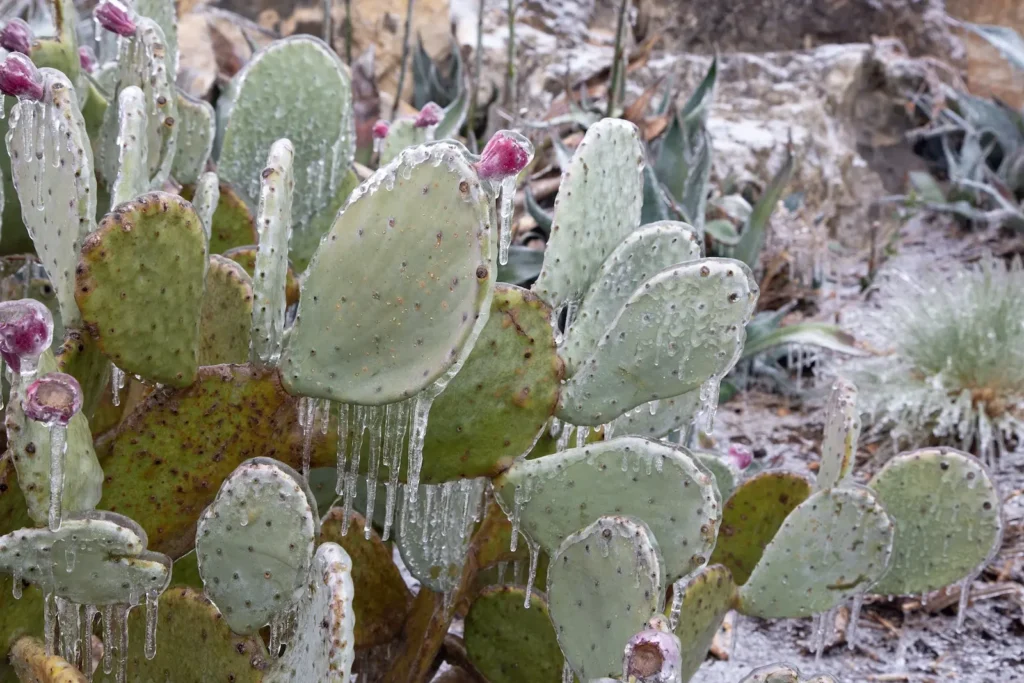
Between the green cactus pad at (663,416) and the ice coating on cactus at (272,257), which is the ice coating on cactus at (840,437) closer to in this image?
the green cactus pad at (663,416)

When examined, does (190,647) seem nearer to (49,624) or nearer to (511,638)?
(49,624)

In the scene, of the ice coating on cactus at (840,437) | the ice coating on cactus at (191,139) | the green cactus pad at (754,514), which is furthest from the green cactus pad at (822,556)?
the ice coating on cactus at (191,139)

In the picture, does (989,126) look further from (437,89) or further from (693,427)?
(693,427)

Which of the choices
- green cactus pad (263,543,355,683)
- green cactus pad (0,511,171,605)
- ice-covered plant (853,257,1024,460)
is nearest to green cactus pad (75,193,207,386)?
green cactus pad (0,511,171,605)

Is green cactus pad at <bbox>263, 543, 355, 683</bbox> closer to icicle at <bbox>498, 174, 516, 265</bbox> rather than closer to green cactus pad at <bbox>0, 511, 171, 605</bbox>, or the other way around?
green cactus pad at <bbox>0, 511, 171, 605</bbox>

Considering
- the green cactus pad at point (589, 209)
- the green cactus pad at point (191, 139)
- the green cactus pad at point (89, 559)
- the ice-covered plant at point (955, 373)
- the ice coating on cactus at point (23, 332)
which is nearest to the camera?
the ice coating on cactus at point (23, 332)

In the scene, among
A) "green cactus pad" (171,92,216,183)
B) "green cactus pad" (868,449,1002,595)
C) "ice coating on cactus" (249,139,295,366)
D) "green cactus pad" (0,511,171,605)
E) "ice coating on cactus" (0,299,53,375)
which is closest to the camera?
"ice coating on cactus" (0,299,53,375)

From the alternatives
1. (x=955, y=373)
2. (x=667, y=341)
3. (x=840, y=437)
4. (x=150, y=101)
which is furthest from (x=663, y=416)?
(x=955, y=373)
